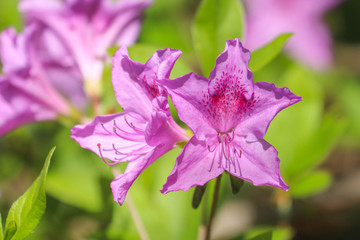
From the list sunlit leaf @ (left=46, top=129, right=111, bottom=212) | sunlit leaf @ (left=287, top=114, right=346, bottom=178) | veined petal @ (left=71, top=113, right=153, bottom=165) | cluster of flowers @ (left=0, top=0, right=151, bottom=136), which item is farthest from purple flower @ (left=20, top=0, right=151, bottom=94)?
→ sunlit leaf @ (left=287, top=114, right=346, bottom=178)

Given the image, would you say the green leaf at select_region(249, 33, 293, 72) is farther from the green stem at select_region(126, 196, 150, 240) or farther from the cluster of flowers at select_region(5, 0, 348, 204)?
the green stem at select_region(126, 196, 150, 240)

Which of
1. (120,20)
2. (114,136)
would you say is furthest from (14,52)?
(114,136)

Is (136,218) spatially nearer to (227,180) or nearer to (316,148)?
(227,180)

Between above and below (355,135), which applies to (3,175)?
above

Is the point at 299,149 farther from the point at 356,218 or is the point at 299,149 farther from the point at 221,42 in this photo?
the point at 356,218

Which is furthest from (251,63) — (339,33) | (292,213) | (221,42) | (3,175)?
(339,33)
